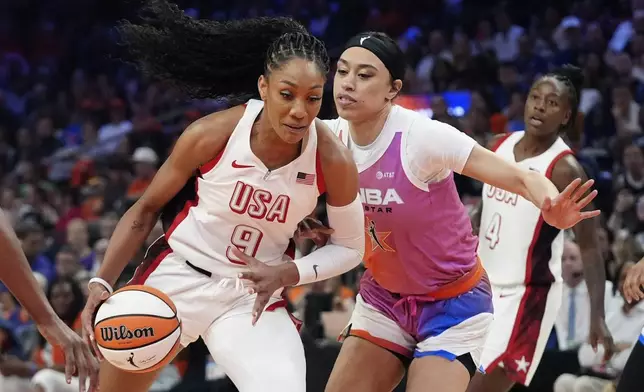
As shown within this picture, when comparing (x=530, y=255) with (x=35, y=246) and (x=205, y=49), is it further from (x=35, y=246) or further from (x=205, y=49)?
(x=35, y=246)

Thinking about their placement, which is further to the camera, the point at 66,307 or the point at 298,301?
the point at 298,301

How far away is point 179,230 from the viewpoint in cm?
411

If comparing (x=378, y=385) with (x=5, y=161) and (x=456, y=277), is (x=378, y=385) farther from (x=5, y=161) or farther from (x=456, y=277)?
(x=5, y=161)

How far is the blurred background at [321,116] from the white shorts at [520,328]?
94 centimetres

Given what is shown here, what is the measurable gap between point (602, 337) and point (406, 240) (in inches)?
61.4

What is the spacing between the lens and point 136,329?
378cm

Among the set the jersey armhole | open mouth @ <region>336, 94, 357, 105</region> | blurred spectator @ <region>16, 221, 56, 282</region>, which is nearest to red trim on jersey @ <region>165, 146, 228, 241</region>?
the jersey armhole

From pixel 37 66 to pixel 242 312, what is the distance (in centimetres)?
1435

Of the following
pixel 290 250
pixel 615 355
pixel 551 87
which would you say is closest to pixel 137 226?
pixel 290 250

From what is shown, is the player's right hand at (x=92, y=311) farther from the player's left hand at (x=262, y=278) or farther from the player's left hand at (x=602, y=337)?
the player's left hand at (x=602, y=337)

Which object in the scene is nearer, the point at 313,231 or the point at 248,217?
the point at 248,217

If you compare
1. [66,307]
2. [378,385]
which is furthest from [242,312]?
[66,307]

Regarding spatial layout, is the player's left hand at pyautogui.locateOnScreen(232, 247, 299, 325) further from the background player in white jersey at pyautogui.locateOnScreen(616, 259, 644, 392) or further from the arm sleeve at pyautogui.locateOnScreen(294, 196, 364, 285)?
the background player in white jersey at pyautogui.locateOnScreen(616, 259, 644, 392)

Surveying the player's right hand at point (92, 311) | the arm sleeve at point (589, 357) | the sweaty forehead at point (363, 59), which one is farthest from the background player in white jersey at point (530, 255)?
the player's right hand at point (92, 311)
